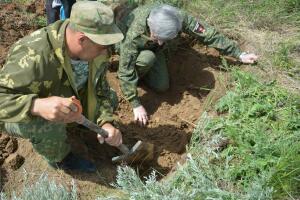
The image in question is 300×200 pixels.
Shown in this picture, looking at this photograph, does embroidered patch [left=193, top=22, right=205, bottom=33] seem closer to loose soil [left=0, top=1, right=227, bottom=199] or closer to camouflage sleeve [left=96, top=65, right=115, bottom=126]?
loose soil [left=0, top=1, right=227, bottom=199]

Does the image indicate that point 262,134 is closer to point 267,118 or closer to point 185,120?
point 267,118

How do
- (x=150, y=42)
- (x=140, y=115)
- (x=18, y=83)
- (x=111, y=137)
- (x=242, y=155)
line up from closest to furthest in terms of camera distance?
1. (x=18, y=83)
2. (x=111, y=137)
3. (x=242, y=155)
4. (x=140, y=115)
5. (x=150, y=42)

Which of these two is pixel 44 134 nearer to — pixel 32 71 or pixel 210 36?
pixel 32 71

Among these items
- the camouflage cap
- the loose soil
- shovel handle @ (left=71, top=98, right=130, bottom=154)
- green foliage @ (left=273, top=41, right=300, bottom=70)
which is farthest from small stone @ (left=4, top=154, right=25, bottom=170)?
green foliage @ (left=273, top=41, right=300, bottom=70)

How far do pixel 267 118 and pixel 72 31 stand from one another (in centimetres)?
155

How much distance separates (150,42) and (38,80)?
1420 mm

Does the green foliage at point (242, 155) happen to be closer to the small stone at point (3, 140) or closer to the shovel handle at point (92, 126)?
the shovel handle at point (92, 126)

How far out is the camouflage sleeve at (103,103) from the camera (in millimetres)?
3145

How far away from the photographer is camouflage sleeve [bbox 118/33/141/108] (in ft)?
12.6

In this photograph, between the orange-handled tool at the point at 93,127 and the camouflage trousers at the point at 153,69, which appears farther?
the camouflage trousers at the point at 153,69

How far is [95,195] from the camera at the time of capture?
10.2 ft

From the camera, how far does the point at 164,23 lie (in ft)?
11.7

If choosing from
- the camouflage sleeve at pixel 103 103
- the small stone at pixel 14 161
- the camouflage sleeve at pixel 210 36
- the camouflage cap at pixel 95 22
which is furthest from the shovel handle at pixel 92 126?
the camouflage sleeve at pixel 210 36

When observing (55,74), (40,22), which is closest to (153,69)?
(40,22)
